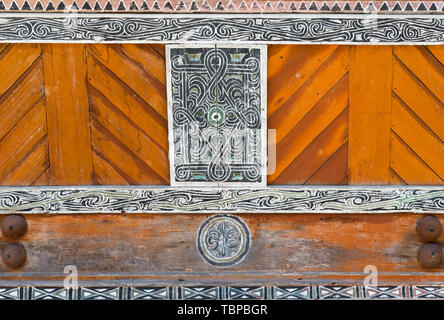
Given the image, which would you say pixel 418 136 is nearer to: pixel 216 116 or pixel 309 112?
pixel 309 112

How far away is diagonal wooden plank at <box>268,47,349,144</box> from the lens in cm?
344

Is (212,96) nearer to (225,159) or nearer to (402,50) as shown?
(225,159)

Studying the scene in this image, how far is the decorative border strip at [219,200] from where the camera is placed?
11.5ft

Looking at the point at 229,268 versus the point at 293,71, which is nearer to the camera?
the point at 293,71

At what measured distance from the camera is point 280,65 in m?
3.45

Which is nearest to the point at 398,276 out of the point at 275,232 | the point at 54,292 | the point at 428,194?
the point at 428,194

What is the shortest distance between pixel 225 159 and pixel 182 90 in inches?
19.4

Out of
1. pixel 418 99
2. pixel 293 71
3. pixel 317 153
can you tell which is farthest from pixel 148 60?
pixel 418 99

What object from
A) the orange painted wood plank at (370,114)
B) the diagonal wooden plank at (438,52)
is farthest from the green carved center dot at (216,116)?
the diagonal wooden plank at (438,52)

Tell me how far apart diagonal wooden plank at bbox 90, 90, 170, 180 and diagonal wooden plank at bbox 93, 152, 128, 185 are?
176 millimetres

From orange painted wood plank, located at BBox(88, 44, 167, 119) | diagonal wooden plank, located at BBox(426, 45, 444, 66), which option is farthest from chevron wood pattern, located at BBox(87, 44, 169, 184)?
diagonal wooden plank, located at BBox(426, 45, 444, 66)

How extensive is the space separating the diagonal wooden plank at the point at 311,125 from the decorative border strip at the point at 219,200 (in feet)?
0.64

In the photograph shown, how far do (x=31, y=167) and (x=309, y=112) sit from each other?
1.76 m

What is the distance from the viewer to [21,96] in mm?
3525
